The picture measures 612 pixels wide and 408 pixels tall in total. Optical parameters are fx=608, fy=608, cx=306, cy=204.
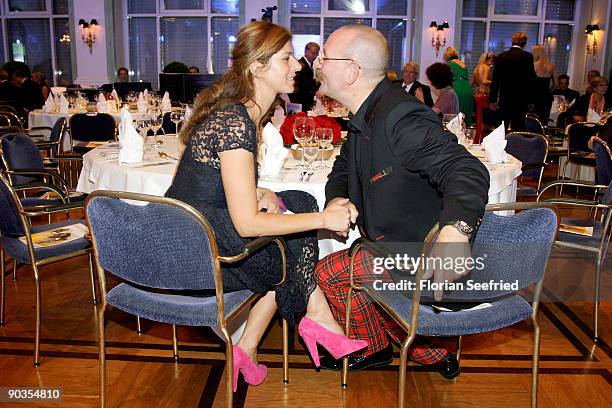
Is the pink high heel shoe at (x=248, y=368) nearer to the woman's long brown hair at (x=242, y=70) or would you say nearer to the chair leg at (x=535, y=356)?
the woman's long brown hair at (x=242, y=70)

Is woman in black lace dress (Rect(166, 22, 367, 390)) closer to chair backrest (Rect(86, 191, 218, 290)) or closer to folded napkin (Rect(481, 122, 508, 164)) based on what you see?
chair backrest (Rect(86, 191, 218, 290))

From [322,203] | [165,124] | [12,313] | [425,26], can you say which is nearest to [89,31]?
[425,26]

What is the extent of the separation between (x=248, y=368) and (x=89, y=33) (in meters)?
12.7

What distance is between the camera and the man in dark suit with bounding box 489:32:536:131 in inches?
281

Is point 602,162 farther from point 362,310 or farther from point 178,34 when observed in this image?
point 178,34

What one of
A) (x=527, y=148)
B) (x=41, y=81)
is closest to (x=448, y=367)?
(x=527, y=148)

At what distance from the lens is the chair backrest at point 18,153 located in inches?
138

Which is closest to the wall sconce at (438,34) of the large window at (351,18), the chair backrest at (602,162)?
the large window at (351,18)

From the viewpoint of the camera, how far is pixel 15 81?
947 cm

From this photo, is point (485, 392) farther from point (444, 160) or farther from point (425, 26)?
point (425, 26)

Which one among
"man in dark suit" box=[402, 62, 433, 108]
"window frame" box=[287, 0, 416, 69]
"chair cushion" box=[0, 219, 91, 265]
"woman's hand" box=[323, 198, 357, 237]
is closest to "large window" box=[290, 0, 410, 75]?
"window frame" box=[287, 0, 416, 69]

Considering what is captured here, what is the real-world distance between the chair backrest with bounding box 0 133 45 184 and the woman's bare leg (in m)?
1.94

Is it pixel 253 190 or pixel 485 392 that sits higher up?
pixel 253 190

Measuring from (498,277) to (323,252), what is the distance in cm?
112
